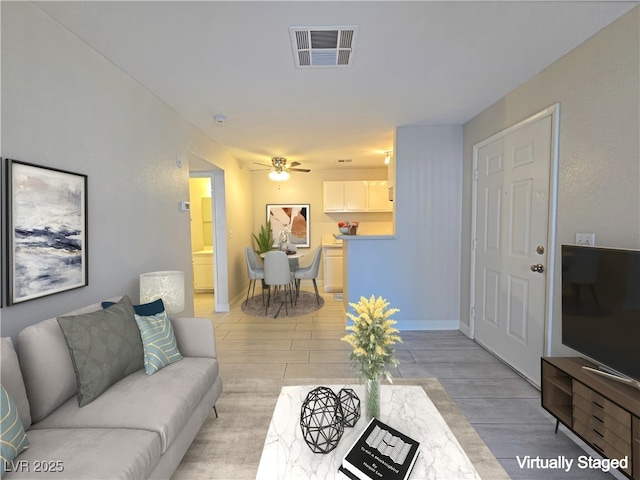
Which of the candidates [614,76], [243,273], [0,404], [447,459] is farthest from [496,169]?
[243,273]

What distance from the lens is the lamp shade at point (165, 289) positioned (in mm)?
2100

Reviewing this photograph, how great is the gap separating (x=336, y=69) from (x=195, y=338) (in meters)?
2.14

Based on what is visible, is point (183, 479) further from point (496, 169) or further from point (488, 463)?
point (496, 169)

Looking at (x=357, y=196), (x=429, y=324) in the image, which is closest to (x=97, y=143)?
(x=429, y=324)

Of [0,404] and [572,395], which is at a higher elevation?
[0,404]

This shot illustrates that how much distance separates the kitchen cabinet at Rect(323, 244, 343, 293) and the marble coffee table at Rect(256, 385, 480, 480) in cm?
409

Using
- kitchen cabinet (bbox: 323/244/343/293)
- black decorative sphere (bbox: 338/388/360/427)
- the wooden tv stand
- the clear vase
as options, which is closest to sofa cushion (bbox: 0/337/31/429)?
black decorative sphere (bbox: 338/388/360/427)

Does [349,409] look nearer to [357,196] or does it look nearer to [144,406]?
[144,406]

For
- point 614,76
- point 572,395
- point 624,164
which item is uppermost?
point 614,76

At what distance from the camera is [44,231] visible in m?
1.51

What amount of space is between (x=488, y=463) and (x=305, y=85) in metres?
2.78

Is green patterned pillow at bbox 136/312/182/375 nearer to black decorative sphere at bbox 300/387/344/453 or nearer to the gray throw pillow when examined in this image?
the gray throw pillow

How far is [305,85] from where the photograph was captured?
7.69 feet

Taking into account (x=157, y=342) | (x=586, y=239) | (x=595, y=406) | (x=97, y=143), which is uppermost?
(x=97, y=143)
